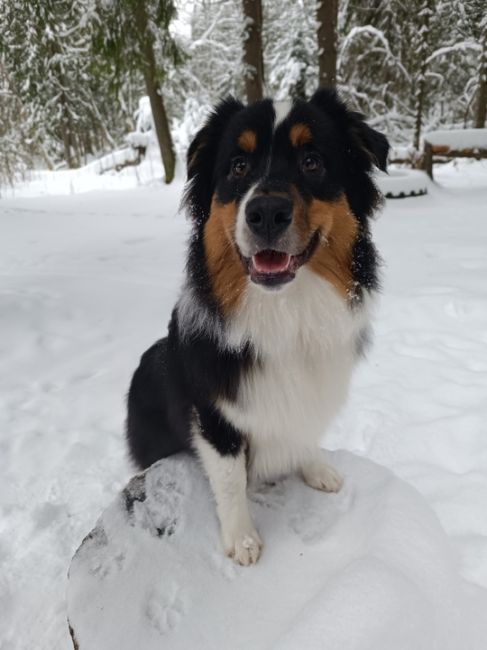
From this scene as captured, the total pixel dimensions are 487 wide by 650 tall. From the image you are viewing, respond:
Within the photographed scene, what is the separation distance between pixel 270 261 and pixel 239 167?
0.57 m

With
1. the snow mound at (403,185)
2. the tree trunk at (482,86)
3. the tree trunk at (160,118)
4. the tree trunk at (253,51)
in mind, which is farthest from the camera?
the tree trunk at (482,86)

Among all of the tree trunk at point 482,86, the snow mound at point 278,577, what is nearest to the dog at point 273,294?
the snow mound at point 278,577

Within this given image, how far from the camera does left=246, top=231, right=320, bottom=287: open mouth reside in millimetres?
1956

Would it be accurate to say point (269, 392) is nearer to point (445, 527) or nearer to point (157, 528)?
point (157, 528)

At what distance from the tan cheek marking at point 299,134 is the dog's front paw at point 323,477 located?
1698mm

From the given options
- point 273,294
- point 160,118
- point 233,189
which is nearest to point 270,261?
point 273,294

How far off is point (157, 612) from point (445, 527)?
1444 millimetres

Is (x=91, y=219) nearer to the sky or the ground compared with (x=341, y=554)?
nearer to the sky

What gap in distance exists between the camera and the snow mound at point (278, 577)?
5.55 ft

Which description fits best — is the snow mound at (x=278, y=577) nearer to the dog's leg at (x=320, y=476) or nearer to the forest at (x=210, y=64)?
the dog's leg at (x=320, y=476)

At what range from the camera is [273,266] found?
6.49ft

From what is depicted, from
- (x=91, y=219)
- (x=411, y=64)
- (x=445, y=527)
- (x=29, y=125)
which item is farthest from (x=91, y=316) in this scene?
(x=29, y=125)

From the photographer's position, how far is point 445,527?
229cm

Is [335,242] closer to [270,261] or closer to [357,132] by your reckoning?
[270,261]
